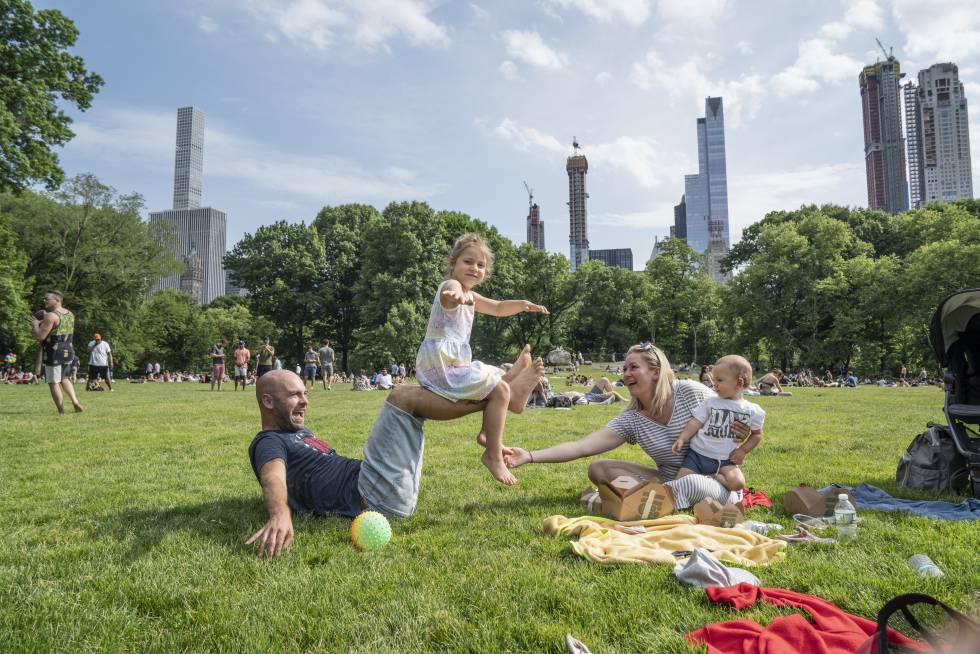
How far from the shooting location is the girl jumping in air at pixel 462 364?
13.2 ft

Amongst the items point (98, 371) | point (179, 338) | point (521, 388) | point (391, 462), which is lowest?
point (391, 462)

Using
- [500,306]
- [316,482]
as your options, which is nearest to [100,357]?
[316,482]

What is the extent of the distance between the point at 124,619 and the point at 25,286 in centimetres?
4212

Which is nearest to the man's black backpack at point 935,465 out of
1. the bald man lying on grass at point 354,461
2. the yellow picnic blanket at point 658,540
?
the yellow picnic blanket at point 658,540

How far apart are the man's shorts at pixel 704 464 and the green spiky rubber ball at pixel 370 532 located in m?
2.73

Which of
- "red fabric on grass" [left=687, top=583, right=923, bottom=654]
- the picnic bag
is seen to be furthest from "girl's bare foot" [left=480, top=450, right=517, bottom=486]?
the picnic bag

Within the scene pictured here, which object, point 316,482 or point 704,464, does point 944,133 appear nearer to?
point 704,464

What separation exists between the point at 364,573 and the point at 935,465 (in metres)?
5.40

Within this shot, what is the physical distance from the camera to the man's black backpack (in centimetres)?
522

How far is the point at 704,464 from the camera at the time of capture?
4844mm

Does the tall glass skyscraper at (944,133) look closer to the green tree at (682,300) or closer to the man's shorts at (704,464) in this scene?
the green tree at (682,300)

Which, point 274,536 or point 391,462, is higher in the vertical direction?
point 391,462

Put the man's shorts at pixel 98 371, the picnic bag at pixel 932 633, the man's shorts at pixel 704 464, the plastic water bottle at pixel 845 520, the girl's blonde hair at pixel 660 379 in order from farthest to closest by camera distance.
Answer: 1. the man's shorts at pixel 98 371
2. the girl's blonde hair at pixel 660 379
3. the man's shorts at pixel 704 464
4. the plastic water bottle at pixel 845 520
5. the picnic bag at pixel 932 633

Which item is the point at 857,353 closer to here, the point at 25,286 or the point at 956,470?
the point at 956,470
